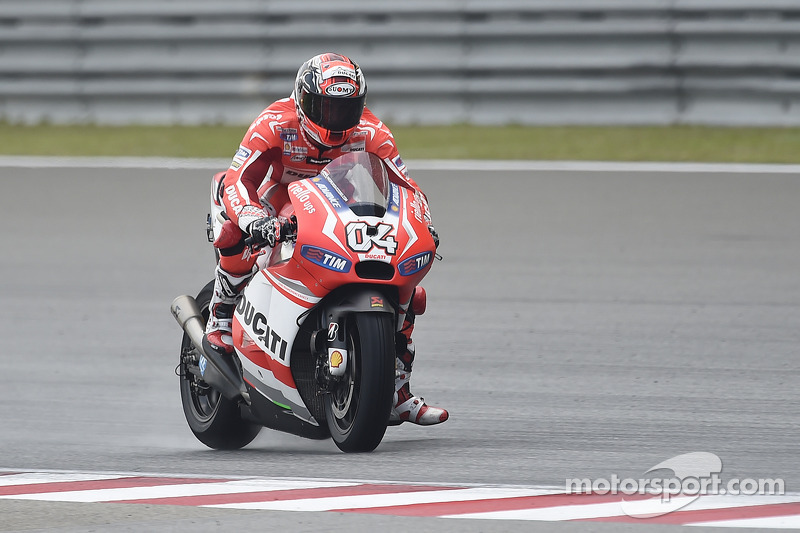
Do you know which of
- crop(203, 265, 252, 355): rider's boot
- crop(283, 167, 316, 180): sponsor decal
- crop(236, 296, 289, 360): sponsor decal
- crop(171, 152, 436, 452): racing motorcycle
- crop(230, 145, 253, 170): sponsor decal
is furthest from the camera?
crop(203, 265, 252, 355): rider's boot

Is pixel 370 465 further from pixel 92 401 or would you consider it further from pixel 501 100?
pixel 501 100

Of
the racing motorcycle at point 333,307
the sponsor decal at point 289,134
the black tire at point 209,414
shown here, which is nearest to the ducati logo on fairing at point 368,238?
the racing motorcycle at point 333,307

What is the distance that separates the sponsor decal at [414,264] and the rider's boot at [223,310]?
995 mm

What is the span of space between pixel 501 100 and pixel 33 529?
12.3 meters

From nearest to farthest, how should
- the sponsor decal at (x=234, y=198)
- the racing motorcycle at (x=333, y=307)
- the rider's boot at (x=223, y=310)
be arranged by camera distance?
the racing motorcycle at (x=333, y=307) → the sponsor decal at (x=234, y=198) → the rider's boot at (x=223, y=310)

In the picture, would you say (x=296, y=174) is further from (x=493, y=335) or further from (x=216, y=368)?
(x=493, y=335)

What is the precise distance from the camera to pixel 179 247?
432 inches

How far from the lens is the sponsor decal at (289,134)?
5.77 m

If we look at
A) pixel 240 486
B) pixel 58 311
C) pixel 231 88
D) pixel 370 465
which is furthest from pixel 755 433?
pixel 231 88

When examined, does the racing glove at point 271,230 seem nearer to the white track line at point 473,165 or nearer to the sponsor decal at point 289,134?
the sponsor decal at point 289,134

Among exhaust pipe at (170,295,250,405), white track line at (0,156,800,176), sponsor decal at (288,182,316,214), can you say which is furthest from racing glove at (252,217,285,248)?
white track line at (0,156,800,176)

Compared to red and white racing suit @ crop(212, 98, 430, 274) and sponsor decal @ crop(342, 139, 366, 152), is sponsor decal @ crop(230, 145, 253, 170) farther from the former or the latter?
sponsor decal @ crop(342, 139, 366, 152)

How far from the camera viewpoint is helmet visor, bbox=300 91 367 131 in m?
5.60

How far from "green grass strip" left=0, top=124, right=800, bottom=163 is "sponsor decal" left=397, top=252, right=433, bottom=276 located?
9.19 meters
